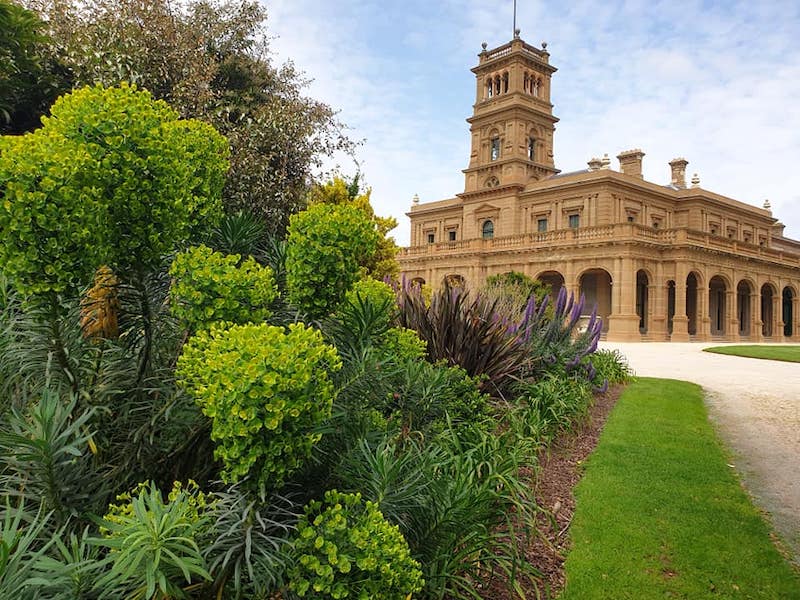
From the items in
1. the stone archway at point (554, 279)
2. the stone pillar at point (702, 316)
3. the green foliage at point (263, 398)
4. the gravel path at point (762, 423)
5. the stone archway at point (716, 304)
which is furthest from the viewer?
the stone archway at point (716, 304)

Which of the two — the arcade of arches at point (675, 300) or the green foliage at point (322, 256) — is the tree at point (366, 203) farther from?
the arcade of arches at point (675, 300)

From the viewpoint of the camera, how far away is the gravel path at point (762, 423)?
4461 millimetres

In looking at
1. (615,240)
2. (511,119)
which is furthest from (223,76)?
(511,119)

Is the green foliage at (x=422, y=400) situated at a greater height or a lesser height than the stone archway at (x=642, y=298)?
lesser

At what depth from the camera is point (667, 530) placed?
12.0 feet

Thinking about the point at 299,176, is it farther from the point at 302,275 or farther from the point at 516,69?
the point at 516,69

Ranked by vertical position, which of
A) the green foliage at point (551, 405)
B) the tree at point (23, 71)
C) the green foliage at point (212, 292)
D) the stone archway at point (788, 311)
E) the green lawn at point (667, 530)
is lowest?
the green lawn at point (667, 530)

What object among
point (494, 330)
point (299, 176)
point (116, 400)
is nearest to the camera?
point (116, 400)

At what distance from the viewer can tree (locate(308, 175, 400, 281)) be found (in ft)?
36.2

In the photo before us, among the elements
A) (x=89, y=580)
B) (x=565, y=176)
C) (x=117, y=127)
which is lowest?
(x=89, y=580)

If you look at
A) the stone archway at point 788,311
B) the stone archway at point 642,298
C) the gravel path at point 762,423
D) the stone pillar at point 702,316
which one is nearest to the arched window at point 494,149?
the stone archway at point 642,298

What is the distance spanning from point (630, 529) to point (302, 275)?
2.87 metres

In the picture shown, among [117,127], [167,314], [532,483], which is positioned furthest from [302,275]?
[532,483]

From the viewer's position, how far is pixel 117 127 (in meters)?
2.17
